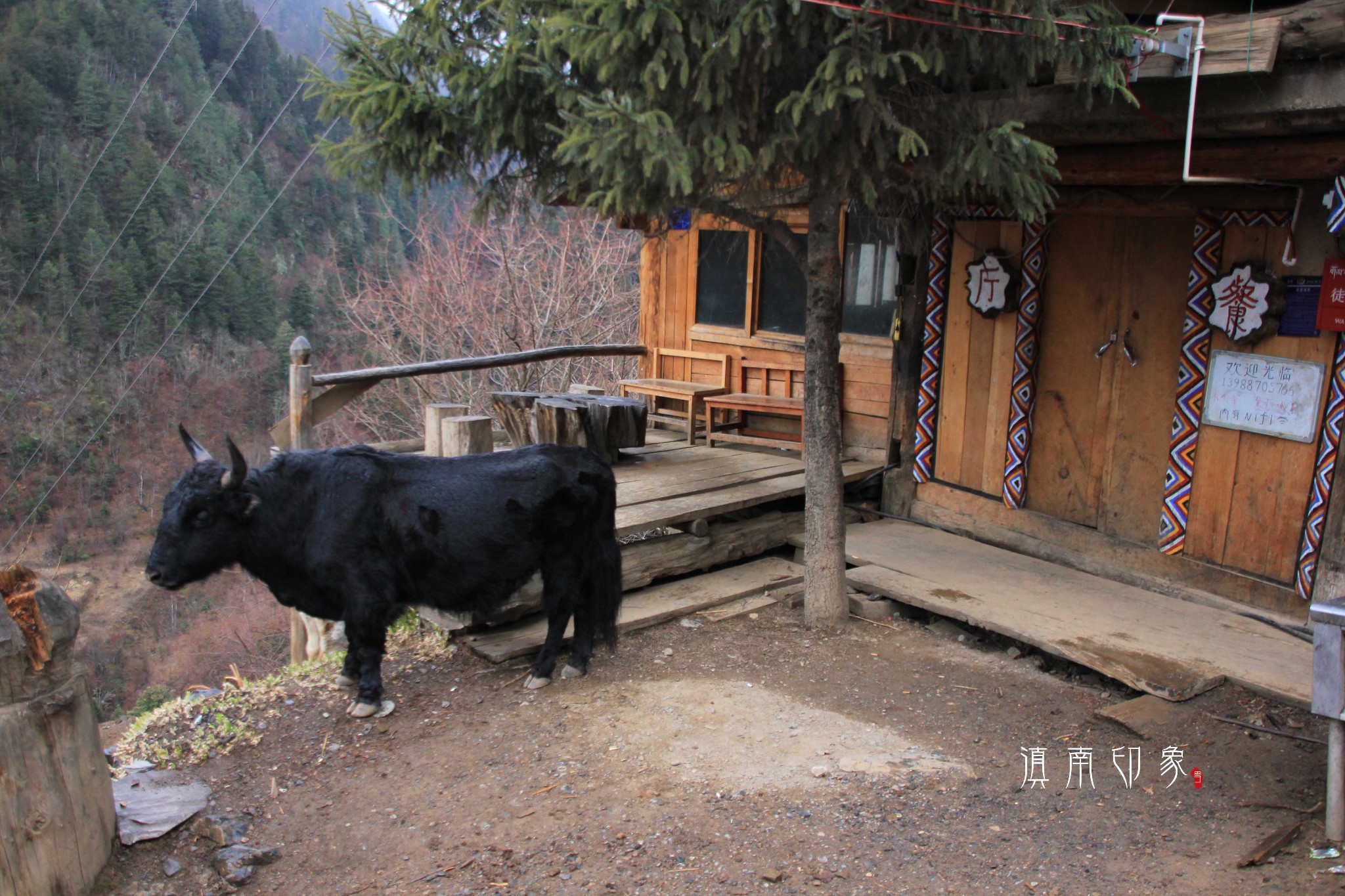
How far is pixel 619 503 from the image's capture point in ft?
21.0

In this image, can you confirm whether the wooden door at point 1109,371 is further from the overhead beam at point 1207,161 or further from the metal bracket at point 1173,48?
the metal bracket at point 1173,48

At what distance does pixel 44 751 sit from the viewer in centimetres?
317

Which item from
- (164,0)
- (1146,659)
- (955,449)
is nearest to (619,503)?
(955,449)

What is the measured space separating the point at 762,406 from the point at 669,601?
267 centimetres

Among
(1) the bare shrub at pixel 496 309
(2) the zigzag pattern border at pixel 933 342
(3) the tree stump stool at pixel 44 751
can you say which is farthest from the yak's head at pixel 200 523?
(1) the bare shrub at pixel 496 309

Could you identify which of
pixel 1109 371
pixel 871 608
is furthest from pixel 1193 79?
pixel 871 608

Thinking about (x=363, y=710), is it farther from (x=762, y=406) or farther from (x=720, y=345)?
(x=720, y=345)

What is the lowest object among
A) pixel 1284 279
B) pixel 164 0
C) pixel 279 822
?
pixel 279 822

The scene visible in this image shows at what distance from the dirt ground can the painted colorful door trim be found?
7.68 feet

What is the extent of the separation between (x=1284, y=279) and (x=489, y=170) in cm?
465

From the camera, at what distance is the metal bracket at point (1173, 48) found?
13.9ft

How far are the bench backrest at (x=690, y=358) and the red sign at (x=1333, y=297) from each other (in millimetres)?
5084

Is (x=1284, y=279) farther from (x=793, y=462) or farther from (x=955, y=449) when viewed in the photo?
(x=793, y=462)

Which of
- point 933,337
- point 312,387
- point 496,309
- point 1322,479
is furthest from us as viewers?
point 496,309
